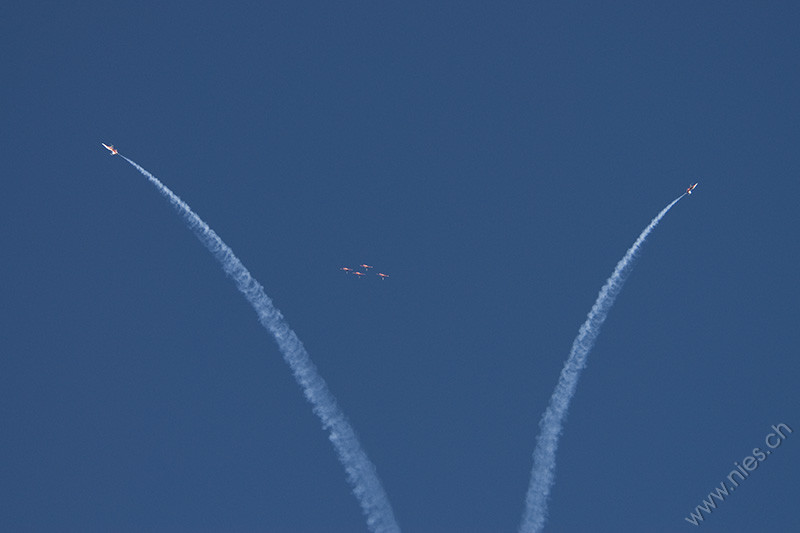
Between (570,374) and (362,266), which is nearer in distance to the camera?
(570,374)

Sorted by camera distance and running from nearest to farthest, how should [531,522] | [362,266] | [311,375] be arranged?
[531,522]
[311,375]
[362,266]

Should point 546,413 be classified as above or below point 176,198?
below

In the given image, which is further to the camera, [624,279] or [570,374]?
[624,279]

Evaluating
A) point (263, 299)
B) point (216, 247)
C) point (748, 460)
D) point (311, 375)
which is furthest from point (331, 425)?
point (748, 460)

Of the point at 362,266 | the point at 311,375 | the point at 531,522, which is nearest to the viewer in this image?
the point at 531,522

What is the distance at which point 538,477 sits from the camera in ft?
214

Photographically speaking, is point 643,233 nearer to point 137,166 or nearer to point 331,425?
point 331,425

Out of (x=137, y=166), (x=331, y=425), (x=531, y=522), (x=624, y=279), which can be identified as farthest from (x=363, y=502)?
(x=137, y=166)

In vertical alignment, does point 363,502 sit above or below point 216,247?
below

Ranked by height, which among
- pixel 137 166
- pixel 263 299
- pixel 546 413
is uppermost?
pixel 137 166

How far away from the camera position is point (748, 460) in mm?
71125

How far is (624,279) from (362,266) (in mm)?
15071

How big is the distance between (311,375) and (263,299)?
17.0ft

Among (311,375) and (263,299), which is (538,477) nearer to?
(311,375)
